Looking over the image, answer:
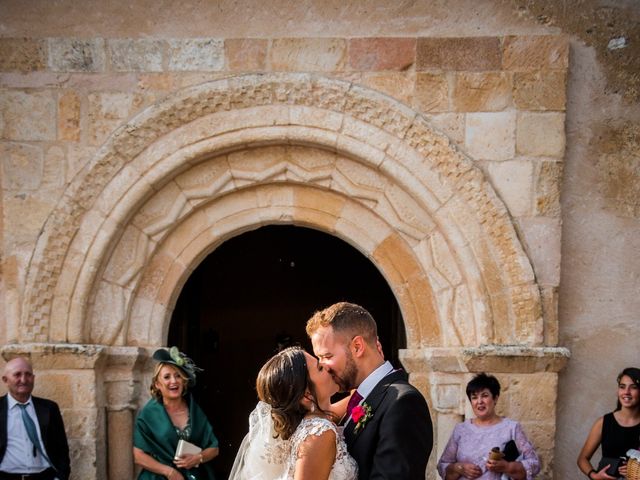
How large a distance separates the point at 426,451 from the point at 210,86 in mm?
3004

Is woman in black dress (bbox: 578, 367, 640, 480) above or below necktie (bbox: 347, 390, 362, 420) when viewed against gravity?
below

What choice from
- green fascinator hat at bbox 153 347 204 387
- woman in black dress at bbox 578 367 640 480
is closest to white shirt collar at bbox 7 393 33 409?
green fascinator hat at bbox 153 347 204 387

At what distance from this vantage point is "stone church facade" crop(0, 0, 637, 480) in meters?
5.62

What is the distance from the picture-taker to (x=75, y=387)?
223 inches

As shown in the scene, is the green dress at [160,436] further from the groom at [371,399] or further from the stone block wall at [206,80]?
the groom at [371,399]

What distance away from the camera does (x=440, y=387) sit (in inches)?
225

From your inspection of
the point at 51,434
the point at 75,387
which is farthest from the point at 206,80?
the point at 51,434

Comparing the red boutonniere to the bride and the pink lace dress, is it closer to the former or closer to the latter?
the bride

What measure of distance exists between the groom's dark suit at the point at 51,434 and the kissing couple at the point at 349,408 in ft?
7.00

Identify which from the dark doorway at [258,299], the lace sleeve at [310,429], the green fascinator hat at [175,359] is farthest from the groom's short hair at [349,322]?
the dark doorway at [258,299]

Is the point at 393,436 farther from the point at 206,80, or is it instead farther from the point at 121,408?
the point at 206,80

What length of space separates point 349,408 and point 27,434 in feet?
8.10

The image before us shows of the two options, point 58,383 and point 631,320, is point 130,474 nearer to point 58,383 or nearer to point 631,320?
point 58,383

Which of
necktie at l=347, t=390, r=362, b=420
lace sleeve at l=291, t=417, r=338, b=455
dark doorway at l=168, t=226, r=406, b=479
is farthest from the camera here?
dark doorway at l=168, t=226, r=406, b=479
